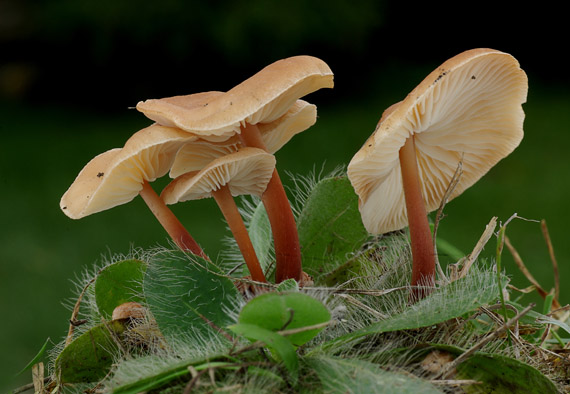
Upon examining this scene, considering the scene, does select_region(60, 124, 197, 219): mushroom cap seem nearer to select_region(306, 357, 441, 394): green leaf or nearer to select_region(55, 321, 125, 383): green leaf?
select_region(55, 321, 125, 383): green leaf

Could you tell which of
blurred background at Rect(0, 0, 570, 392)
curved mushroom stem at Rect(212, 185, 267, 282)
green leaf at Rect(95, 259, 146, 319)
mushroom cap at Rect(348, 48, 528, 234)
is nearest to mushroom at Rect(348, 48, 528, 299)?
mushroom cap at Rect(348, 48, 528, 234)

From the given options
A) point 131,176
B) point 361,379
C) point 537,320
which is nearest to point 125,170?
point 131,176

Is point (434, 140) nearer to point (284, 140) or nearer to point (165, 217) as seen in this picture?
point (284, 140)

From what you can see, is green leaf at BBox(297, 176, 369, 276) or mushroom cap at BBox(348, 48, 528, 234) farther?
green leaf at BBox(297, 176, 369, 276)

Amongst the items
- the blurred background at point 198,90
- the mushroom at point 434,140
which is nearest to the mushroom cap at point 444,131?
the mushroom at point 434,140

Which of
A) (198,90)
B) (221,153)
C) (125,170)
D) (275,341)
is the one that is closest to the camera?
(275,341)

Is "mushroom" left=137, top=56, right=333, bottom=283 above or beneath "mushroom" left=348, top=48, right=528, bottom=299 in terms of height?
above

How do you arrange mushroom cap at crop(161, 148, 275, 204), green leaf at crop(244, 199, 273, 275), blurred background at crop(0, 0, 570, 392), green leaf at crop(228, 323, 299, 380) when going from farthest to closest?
blurred background at crop(0, 0, 570, 392), green leaf at crop(244, 199, 273, 275), mushroom cap at crop(161, 148, 275, 204), green leaf at crop(228, 323, 299, 380)

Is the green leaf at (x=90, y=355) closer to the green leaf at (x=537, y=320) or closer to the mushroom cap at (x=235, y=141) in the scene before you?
the mushroom cap at (x=235, y=141)
